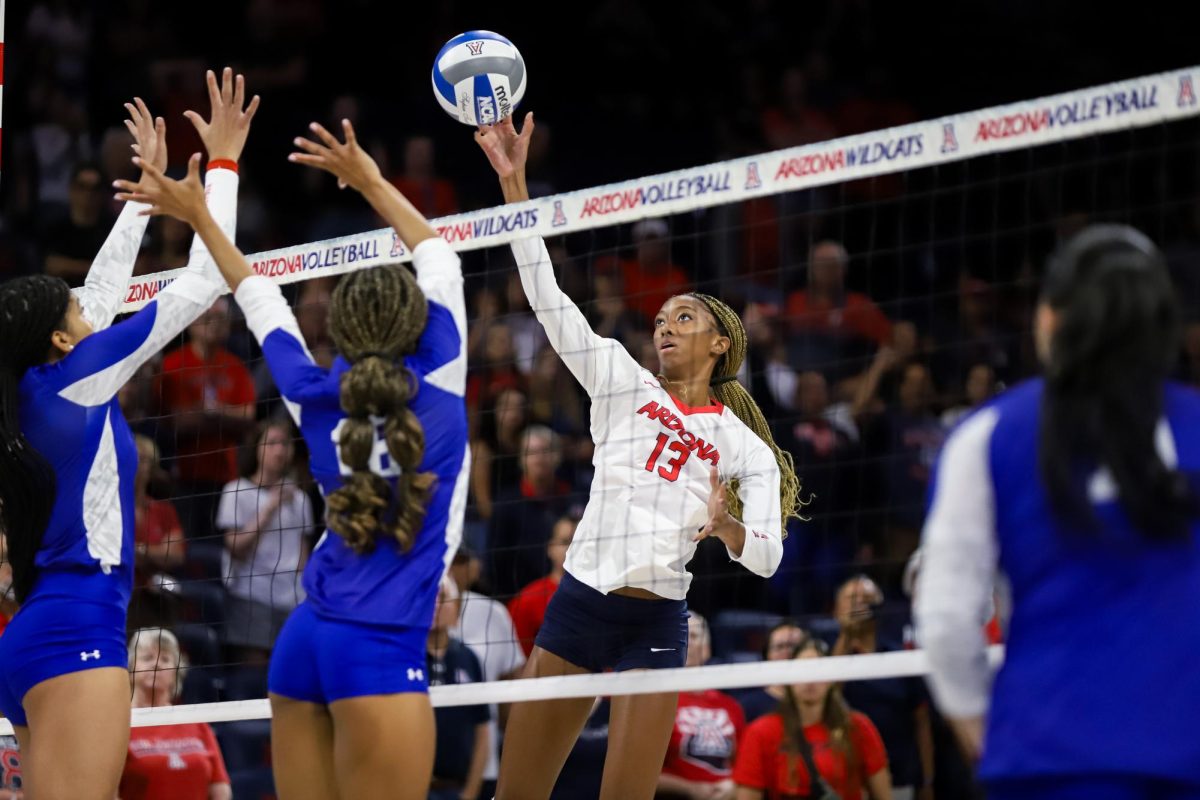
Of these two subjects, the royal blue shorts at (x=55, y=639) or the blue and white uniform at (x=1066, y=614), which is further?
the royal blue shorts at (x=55, y=639)

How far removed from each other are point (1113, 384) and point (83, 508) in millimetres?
3323

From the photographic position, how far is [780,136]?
1391cm

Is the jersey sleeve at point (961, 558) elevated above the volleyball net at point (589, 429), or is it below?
below

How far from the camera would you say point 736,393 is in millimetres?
6426

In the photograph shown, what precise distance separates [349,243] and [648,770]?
2.39m

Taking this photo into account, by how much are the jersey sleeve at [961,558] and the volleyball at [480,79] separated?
134 inches

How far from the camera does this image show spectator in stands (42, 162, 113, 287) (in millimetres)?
10617

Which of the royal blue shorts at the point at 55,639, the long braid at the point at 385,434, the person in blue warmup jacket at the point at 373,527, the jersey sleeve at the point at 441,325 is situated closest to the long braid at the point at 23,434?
the royal blue shorts at the point at 55,639

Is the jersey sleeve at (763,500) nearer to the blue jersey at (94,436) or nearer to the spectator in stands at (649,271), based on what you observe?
the blue jersey at (94,436)

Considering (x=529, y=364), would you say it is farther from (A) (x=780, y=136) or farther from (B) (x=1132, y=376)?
(B) (x=1132, y=376)

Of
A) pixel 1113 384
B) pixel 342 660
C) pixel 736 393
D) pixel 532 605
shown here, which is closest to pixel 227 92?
pixel 342 660

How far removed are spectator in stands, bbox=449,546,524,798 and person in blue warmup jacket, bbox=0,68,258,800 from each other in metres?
3.86

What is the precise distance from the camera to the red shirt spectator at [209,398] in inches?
372

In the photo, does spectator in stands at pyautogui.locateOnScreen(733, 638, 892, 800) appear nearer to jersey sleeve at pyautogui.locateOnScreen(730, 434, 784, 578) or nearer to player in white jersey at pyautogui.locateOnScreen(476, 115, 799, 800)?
jersey sleeve at pyautogui.locateOnScreen(730, 434, 784, 578)
